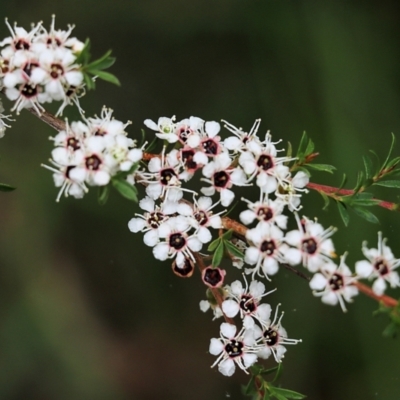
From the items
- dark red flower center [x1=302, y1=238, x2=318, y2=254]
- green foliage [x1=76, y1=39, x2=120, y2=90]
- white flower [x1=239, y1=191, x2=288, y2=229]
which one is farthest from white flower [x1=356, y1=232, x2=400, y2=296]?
green foliage [x1=76, y1=39, x2=120, y2=90]

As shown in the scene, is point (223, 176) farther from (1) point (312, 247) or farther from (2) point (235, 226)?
(1) point (312, 247)

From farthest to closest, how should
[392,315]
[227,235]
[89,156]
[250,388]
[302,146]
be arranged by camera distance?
1. [250,388]
2. [302,146]
3. [227,235]
4. [89,156]
5. [392,315]

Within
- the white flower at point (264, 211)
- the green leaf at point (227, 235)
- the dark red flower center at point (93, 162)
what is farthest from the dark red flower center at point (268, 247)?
the dark red flower center at point (93, 162)

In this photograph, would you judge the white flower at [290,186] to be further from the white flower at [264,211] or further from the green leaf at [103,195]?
the green leaf at [103,195]

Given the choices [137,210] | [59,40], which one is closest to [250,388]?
[59,40]

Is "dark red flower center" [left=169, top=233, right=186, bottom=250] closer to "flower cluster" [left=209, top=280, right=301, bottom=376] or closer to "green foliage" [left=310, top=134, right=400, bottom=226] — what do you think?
"flower cluster" [left=209, top=280, right=301, bottom=376]

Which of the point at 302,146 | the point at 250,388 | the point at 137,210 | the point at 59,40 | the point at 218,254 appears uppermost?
the point at 137,210

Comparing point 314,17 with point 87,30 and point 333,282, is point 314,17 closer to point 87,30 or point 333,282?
point 87,30
